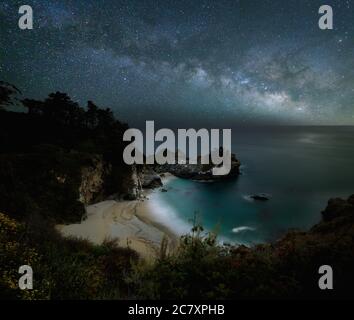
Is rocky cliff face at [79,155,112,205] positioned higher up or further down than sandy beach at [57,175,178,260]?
higher up

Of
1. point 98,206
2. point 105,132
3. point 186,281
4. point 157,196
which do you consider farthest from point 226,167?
point 186,281

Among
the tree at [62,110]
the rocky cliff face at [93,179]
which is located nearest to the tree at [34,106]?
the tree at [62,110]

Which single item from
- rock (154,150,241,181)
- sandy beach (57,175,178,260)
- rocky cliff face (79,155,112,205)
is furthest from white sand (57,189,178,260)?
rock (154,150,241,181)

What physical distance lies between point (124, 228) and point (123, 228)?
86 mm

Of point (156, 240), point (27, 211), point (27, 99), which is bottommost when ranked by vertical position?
point (156, 240)

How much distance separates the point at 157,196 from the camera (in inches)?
1401

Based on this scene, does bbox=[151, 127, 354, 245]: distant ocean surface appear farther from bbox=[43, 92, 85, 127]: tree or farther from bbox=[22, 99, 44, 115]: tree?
bbox=[22, 99, 44, 115]: tree

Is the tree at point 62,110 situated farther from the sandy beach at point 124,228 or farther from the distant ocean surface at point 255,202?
the distant ocean surface at point 255,202

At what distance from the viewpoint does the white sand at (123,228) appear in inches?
655

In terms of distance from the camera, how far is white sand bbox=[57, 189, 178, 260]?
16641mm
